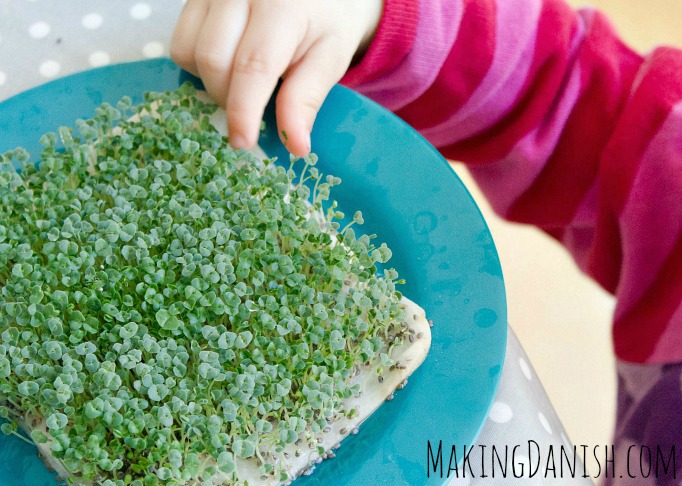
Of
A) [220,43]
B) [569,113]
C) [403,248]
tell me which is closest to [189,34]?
[220,43]

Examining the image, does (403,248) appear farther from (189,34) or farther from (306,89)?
(189,34)

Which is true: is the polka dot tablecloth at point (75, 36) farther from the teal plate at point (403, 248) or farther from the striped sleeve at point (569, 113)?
the striped sleeve at point (569, 113)

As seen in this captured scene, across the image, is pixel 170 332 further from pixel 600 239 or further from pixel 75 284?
pixel 600 239

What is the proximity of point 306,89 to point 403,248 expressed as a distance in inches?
10.3

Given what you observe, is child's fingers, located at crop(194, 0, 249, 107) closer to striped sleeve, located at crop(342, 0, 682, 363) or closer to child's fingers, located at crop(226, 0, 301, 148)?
child's fingers, located at crop(226, 0, 301, 148)

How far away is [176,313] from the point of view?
0.65 metres

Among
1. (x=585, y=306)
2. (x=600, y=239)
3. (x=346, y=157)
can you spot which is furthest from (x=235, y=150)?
(x=585, y=306)

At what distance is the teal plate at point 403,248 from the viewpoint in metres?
0.67

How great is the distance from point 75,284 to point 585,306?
4.99ft

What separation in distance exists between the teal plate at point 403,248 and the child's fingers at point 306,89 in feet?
0.09

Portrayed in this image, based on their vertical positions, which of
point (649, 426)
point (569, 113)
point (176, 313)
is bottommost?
point (649, 426)

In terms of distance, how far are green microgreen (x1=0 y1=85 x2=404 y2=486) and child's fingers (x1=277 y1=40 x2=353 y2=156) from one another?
0.30 ft

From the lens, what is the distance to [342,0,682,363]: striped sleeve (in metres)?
1.00

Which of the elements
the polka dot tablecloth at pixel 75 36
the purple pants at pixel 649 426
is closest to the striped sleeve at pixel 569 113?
the purple pants at pixel 649 426
